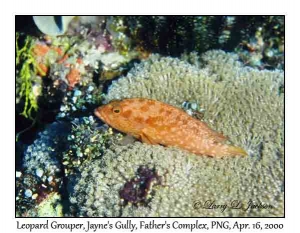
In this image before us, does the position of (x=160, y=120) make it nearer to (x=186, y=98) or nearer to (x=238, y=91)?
(x=186, y=98)

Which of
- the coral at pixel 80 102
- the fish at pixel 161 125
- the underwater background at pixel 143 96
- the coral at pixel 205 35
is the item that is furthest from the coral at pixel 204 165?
the coral at pixel 205 35

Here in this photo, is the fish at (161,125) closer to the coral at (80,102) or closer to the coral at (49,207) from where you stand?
the coral at (80,102)

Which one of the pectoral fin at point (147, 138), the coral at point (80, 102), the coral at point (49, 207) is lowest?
the coral at point (49, 207)

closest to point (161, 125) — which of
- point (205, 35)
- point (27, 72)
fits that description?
point (205, 35)

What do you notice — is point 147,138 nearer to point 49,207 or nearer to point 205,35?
point 49,207

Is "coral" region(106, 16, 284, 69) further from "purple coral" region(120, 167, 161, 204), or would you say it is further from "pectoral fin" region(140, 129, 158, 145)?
"purple coral" region(120, 167, 161, 204)
